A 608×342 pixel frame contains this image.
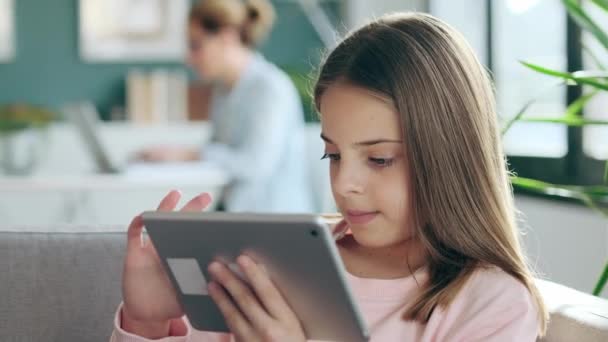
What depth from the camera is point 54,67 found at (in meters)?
5.50

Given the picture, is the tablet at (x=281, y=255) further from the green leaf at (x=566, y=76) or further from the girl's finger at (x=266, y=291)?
the green leaf at (x=566, y=76)

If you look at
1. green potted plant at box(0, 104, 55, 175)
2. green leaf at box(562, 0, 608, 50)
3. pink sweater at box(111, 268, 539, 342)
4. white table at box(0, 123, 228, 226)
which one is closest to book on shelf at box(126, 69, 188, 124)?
white table at box(0, 123, 228, 226)

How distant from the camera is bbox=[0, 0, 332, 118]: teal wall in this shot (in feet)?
17.9

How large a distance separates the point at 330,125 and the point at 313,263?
29 centimetres

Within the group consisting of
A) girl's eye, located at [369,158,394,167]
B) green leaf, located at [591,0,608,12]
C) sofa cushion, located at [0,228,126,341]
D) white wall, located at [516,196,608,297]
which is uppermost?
green leaf, located at [591,0,608,12]

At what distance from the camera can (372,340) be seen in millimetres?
1279

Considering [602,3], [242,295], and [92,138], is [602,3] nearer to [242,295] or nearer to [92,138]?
[242,295]

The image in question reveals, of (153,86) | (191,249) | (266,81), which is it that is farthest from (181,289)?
(153,86)

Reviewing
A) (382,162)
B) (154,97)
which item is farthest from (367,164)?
(154,97)

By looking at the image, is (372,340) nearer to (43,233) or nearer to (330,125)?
(330,125)

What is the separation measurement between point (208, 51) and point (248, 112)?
0.29 m

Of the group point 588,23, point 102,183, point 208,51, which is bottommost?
point 102,183

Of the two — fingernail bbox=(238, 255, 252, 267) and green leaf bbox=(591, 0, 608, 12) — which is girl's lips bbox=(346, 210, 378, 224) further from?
green leaf bbox=(591, 0, 608, 12)

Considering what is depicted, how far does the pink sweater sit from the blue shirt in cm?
233
